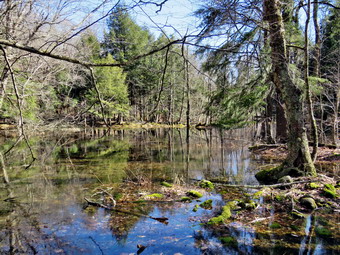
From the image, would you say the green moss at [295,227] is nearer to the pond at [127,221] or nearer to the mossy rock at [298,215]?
the pond at [127,221]

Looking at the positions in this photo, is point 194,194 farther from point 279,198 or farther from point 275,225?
point 275,225

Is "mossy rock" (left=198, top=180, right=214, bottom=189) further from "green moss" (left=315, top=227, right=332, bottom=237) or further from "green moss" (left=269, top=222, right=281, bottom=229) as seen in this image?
"green moss" (left=315, top=227, right=332, bottom=237)

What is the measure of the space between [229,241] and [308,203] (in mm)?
2353

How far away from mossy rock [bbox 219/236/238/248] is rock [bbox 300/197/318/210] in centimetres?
219

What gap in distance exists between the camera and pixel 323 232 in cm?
432

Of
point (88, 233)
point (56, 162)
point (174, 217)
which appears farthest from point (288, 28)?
point (56, 162)

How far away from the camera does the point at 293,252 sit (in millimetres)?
3764

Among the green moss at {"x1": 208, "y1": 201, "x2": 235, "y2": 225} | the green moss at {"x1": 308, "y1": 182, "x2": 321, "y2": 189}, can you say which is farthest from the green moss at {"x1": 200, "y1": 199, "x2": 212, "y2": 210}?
the green moss at {"x1": 308, "y1": 182, "x2": 321, "y2": 189}

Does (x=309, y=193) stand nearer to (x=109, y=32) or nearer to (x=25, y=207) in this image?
(x=109, y=32)

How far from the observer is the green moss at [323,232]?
4.25m

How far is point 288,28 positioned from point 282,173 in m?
4.47

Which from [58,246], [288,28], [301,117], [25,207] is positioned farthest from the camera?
[288,28]

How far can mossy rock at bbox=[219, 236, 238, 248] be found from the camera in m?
4.08

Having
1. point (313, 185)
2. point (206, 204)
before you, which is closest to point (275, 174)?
point (313, 185)
